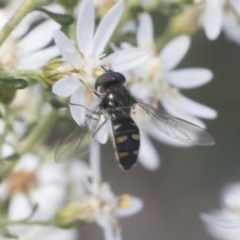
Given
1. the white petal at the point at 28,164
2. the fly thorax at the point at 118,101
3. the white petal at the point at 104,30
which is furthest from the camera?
the white petal at the point at 28,164

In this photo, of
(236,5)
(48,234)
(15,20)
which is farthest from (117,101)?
(48,234)

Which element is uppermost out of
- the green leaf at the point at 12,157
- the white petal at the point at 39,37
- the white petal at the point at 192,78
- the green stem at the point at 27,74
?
the white petal at the point at 39,37

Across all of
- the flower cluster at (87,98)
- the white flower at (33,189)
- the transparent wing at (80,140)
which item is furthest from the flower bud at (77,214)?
the transparent wing at (80,140)

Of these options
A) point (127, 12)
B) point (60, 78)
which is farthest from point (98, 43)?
point (127, 12)

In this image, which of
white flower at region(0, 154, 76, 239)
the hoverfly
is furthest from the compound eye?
white flower at region(0, 154, 76, 239)

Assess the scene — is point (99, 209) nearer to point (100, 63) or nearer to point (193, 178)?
point (100, 63)

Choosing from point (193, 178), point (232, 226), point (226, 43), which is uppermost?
point (226, 43)

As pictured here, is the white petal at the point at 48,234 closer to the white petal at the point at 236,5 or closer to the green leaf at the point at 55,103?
the green leaf at the point at 55,103
